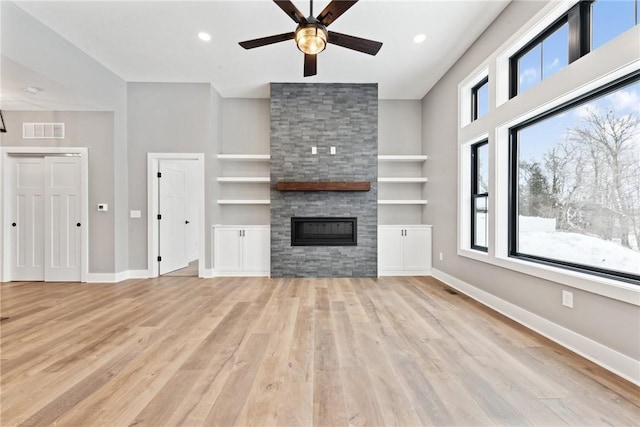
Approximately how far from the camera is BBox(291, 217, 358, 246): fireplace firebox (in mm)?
4824

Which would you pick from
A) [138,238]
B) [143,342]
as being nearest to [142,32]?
[138,238]

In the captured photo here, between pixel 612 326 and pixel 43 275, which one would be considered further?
pixel 43 275

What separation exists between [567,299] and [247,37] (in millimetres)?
4408

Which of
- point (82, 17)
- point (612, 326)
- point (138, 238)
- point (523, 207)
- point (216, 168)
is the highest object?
point (82, 17)

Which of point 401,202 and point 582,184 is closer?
point 582,184

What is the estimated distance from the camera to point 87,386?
1.77 meters

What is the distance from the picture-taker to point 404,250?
5000mm

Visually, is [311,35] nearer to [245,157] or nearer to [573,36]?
[573,36]

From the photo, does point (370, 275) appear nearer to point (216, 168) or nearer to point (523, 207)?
point (523, 207)

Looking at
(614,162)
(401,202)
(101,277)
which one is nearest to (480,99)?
(401,202)

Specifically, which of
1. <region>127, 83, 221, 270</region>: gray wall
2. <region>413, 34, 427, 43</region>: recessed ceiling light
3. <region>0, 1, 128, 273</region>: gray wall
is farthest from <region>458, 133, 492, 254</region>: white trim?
<region>0, 1, 128, 273</region>: gray wall

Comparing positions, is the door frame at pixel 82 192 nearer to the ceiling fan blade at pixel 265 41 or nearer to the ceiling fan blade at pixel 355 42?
the ceiling fan blade at pixel 265 41

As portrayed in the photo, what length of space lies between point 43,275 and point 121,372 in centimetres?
407

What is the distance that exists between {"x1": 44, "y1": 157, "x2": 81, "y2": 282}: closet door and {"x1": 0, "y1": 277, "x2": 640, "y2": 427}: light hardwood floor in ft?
3.75
